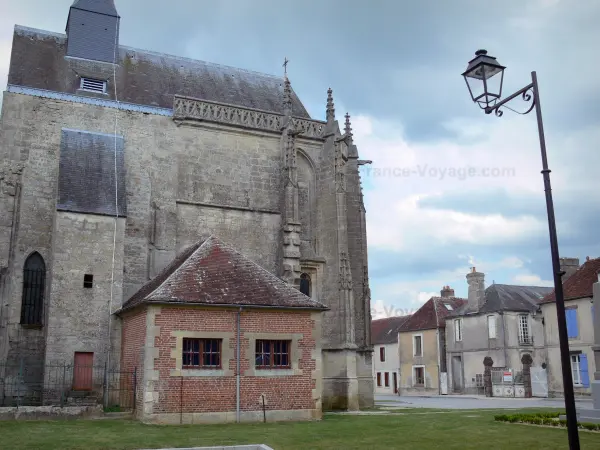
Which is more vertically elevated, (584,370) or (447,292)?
(447,292)

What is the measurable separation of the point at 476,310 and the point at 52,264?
1185 inches

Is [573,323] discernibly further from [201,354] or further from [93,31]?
[93,31]

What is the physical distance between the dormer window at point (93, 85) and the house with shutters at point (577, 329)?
81.2ft

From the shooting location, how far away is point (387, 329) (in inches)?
2206

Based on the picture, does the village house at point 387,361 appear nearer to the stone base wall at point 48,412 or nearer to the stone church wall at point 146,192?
the stone church wall at point 146,192

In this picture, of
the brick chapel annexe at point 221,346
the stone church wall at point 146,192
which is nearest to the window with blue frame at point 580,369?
the stone church wall at point 146,192

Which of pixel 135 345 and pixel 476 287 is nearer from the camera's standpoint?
pixel 135 345

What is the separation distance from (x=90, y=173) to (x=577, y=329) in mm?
26017

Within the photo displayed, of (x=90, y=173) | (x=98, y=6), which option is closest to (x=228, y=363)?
(x=90, y=173)

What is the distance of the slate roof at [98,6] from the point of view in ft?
83.8

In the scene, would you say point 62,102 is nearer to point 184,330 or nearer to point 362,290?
point 184,330

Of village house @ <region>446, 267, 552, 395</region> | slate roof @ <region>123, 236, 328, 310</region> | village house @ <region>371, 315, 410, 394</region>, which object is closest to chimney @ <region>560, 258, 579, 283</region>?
village house @ <region>446, 267, 552, 395</region>

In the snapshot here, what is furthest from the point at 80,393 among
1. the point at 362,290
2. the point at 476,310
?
the point at 476,310

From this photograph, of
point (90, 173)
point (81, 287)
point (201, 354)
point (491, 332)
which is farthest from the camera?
point (491, 332)
